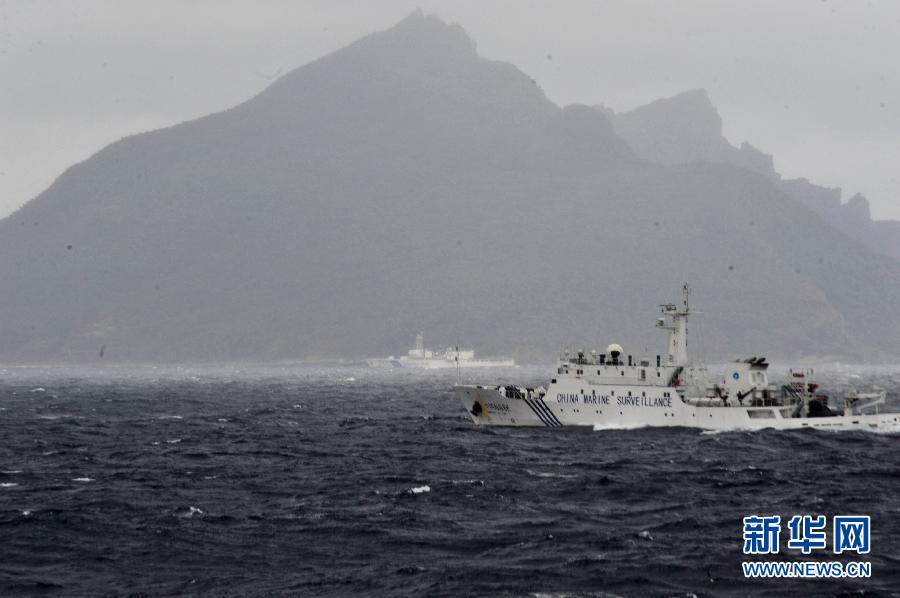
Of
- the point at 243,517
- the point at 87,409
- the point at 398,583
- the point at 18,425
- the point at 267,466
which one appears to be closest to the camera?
the point at 398,583

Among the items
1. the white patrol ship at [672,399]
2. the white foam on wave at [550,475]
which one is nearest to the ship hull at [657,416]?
the white patrol ship at [672,399]

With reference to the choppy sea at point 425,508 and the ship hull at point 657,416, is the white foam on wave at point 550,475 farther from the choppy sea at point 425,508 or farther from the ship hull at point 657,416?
the ship hull at point 657,416

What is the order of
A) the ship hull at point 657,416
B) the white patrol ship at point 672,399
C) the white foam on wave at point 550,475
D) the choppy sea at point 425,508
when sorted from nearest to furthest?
the choppy sea at point 425,508 → the white foam on wave at point 550,475 → the ship hull at point 657,416 → the white patrol ship at point 672,399

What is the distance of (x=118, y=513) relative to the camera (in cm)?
4309

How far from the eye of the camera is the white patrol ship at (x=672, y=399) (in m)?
77.1

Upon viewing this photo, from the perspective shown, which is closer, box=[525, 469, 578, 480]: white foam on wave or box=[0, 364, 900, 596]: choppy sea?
box=[0, 364, 900, 596]: choppy sea

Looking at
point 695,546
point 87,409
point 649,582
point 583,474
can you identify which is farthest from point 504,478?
point 87,409

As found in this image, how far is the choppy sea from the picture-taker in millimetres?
32938

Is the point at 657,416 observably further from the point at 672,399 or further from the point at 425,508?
the point at 425,508

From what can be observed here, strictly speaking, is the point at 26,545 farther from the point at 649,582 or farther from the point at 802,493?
the point at 802,493

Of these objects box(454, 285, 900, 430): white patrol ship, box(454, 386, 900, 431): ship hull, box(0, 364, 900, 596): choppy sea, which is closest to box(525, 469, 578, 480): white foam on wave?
box(0, 364, 900, 596): choppy sea

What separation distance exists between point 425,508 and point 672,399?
3639 cm

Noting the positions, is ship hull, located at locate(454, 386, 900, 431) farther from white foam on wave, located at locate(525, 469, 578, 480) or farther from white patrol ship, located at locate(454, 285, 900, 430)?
white foam on wave, located at locate(525, 469, 578, 480)

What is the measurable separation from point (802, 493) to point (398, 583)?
23.0 metres
